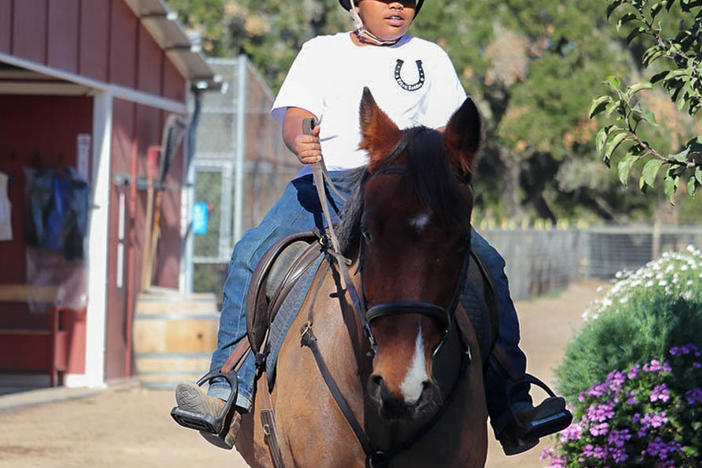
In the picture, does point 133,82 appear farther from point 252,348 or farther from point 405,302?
point 405,302

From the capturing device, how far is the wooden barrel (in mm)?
13250

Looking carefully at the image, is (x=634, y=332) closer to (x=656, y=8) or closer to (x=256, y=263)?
(x=656, y=8)

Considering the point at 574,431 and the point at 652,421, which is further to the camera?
the point at 574,431

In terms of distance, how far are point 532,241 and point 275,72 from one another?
11094 millimetres

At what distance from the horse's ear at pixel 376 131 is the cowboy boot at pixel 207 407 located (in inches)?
61.3

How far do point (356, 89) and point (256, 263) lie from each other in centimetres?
89

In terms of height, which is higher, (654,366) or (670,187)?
(670,187)

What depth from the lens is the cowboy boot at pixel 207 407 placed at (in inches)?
199

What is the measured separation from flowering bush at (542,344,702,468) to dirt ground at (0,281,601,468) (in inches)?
82.2

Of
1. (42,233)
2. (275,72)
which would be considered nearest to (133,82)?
(42,233)

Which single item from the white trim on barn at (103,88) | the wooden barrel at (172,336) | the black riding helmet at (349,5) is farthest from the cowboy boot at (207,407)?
the wooden barrel at (172,336)

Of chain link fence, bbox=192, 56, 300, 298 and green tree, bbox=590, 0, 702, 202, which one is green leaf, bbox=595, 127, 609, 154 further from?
chain link fence, bbox=192, 56, 300, 298

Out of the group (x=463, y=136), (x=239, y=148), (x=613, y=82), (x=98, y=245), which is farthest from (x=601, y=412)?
(x=239, y=148)

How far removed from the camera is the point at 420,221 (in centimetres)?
371
